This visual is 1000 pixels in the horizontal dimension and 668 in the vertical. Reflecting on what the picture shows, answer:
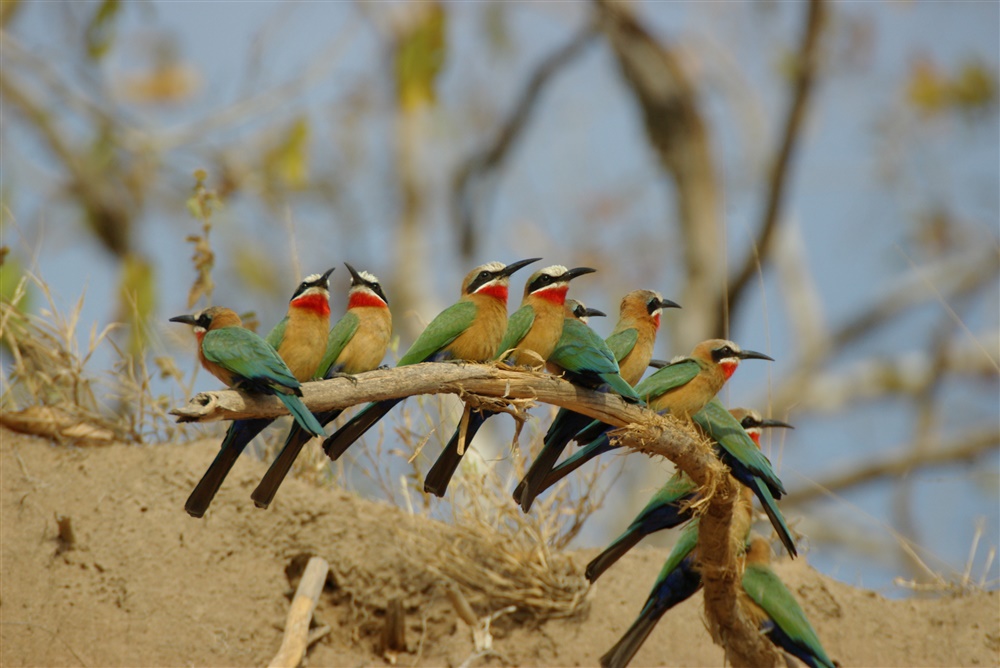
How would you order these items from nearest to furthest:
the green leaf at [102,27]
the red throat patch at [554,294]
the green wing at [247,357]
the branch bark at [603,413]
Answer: the green wing at [247,357]
the branch bark at [603,413]
the red throat patch at [554,294]
the green leaf at [102,27]

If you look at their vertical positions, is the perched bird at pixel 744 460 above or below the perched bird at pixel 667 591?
above

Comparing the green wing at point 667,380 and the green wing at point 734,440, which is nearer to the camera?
the green wing at point 734,440

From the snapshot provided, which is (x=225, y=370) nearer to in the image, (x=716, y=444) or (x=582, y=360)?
(x=582, y=360)

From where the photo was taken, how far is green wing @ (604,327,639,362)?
15.9ft

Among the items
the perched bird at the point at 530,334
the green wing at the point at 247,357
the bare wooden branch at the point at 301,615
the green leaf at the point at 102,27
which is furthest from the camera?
the green leaf at the point at 102,27

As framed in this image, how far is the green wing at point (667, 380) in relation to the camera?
4746 millimetres

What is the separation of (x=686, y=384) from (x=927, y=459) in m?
11.1

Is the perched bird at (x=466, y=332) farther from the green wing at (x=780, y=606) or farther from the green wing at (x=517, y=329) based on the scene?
the green wing at (x=780, y=606)

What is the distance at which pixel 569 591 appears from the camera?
19.6 ft

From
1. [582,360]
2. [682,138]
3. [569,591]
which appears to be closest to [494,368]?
[582,360]

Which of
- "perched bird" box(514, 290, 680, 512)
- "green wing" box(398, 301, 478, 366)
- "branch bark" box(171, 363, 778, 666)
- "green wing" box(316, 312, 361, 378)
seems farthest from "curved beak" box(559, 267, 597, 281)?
"green wing" box(316, 312, 361, 378)

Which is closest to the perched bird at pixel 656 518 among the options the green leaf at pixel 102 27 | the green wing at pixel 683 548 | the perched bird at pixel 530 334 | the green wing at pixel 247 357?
the green wing at pixel 683 548

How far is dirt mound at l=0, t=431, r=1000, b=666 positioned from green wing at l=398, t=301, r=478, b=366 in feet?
5.60

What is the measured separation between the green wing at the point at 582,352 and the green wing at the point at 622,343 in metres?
0.27
